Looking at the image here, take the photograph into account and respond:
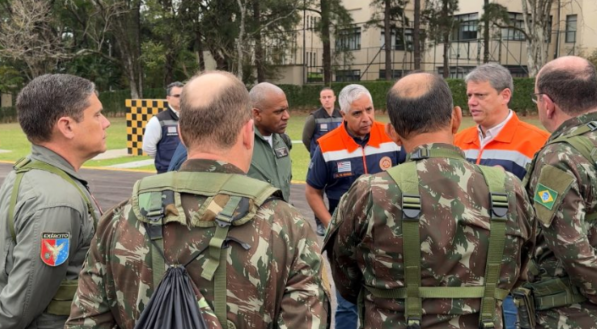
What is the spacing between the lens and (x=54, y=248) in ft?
7.28

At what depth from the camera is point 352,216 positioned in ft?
7.44

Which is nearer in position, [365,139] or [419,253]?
[419,253]

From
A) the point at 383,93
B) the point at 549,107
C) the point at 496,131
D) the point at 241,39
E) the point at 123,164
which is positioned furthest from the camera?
the point at 383,93

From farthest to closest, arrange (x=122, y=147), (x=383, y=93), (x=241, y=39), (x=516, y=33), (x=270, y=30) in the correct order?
(x=516, y=33) < (x=270, y=30) < (x=383, y=93) < (x=241, y=39) < (x=122, y=147)

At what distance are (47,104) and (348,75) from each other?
41227mm

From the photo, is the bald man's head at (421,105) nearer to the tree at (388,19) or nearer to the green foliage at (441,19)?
the tree at (388,19)

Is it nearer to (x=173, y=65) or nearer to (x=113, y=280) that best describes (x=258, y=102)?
(x=113, y=280)

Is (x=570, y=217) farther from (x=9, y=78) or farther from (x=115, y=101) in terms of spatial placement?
(x=9, y=78)

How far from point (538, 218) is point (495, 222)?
0.52 meters

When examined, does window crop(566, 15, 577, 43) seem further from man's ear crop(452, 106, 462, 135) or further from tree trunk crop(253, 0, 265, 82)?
man's ear crop(452, 106, 462, 135)

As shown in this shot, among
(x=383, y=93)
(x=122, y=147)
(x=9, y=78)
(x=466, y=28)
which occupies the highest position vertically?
(x=466, y=28)

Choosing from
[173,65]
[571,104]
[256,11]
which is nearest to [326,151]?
[571,104]

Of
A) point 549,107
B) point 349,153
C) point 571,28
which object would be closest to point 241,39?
point 571,28

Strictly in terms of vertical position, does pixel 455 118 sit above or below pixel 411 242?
above
